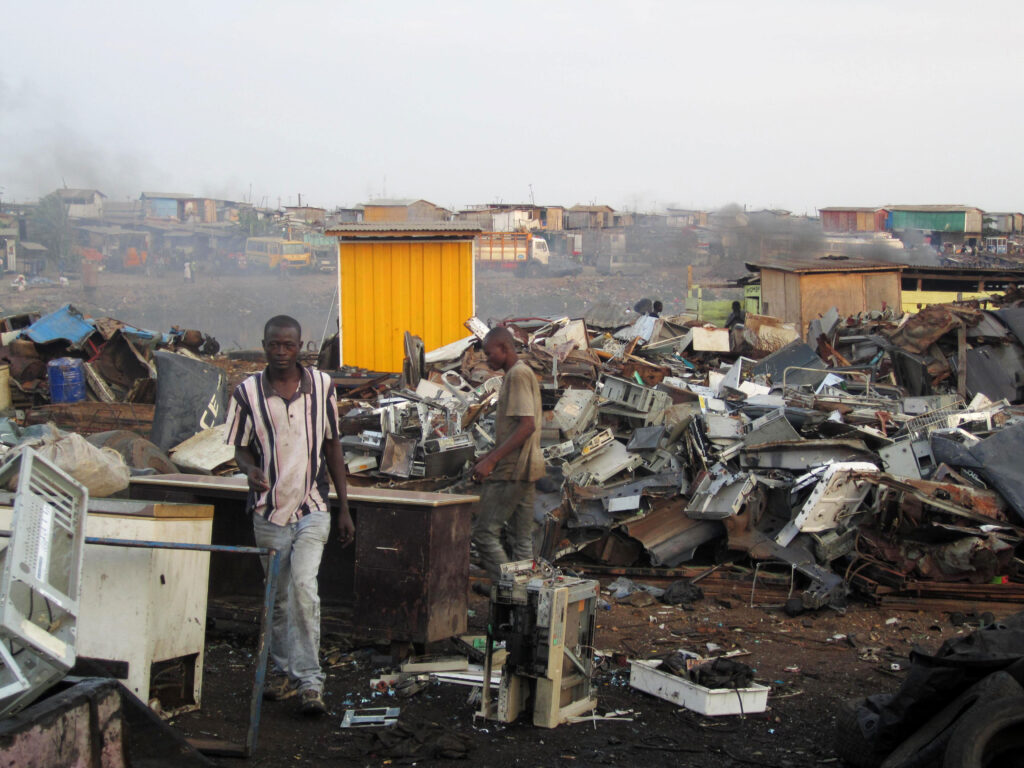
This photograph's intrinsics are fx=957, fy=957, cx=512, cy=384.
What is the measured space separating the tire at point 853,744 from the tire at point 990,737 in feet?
1.83

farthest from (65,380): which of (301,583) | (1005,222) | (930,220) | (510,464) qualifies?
(1005,222)

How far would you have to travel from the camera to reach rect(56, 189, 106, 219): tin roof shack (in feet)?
143

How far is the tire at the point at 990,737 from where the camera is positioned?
3.26m

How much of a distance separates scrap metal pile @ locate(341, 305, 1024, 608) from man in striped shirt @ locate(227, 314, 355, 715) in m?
3.57

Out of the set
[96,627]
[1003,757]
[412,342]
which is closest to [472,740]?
[96,627]

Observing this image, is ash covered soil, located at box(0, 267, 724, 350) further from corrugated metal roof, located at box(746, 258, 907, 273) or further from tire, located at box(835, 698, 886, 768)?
tire, located at box(835, 698, 886, 768)

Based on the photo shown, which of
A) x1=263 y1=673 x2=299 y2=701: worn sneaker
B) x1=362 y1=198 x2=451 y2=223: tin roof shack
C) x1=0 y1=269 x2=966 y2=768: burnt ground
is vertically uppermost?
x1=362 y1=198 x2=451 y2=223: tin roof shack

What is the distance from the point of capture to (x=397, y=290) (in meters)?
15.9

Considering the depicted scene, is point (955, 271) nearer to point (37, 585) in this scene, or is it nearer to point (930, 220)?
point (37, 585)

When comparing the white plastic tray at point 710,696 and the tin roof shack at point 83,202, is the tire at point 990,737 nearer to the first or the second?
the white plastic tray at point 710,696

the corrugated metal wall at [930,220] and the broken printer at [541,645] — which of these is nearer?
the broken printer at [541,645]

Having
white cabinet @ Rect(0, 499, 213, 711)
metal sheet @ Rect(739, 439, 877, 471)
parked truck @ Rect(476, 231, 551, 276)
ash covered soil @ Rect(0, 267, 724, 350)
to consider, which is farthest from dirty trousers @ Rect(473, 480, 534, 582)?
parked truck @ Rect(476, 231, 551, 276)

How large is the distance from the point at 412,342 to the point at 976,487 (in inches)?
278

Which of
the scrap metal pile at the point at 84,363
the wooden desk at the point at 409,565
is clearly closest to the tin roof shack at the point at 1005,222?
the scrap metal pile at the point at 84,363
